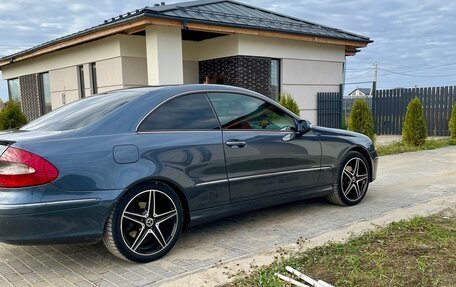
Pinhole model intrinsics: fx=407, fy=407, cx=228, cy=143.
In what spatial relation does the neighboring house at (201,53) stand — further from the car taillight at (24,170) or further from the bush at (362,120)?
the car taillight at (24,170)

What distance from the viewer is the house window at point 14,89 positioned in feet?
61.9

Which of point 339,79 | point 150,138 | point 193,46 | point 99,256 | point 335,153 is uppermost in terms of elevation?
point 193,46

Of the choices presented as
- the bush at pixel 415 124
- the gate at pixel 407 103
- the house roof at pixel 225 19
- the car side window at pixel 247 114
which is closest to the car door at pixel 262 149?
the car side window at pixel 247 114

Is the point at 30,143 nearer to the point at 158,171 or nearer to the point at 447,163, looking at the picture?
the point at 158,171

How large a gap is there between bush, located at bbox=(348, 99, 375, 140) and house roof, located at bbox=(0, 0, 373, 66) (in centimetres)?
339

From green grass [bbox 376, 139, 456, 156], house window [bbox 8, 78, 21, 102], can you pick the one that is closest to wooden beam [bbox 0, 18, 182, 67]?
house window [bbox 8, 78, 21, 102]

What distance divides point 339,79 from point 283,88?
2978mm

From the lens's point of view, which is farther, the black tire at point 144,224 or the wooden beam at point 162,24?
the wooden beam at point 162,24

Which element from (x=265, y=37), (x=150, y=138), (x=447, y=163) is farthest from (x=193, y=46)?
(x=150, y=138)

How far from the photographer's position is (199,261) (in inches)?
144

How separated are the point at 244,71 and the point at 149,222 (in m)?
9.31

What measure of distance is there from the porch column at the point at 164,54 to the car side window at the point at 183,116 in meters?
6.61

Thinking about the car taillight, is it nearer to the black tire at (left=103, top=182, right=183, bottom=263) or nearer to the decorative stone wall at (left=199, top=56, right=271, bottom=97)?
the black tire at (left=103, top=182, right=183, bottom=263)

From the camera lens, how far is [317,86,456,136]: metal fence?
14.2 meters
